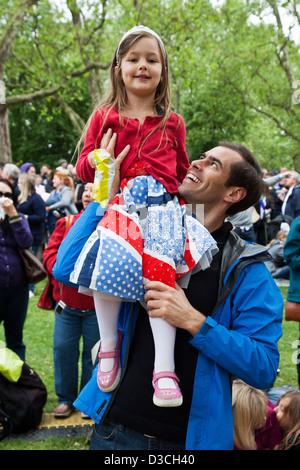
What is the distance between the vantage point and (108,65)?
13734mm

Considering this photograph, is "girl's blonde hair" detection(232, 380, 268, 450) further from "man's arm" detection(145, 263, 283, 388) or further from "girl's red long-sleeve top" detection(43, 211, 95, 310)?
"man's arm" detection(145, 263, 283, 388)

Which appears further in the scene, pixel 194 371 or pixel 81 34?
pixel 81 34

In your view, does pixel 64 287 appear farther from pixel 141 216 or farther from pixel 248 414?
pixel 141 216

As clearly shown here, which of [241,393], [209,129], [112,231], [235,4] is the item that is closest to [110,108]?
[112,231]

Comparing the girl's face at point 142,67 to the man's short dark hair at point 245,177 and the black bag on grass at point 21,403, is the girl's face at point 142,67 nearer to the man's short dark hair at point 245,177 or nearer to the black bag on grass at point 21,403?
the man's short dark hair at point 245,177

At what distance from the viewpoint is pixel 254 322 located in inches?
70.4

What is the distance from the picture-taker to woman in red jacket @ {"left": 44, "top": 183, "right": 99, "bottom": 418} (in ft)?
13.5

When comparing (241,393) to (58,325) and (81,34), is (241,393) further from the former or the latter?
(81,34)

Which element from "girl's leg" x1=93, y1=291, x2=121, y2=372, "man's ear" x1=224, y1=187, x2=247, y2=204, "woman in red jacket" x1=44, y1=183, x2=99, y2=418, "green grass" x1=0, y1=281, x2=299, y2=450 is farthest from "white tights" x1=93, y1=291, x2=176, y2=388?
"green grass" x1=0, y1=281, x2=299, y2=450

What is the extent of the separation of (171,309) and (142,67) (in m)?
1.12

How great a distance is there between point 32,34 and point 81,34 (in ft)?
5.30

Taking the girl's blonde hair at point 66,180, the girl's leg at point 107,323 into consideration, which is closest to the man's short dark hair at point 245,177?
the girl's leg at point 107,323

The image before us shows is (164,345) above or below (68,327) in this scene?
above

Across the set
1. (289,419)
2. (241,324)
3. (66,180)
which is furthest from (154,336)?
(66,180)
